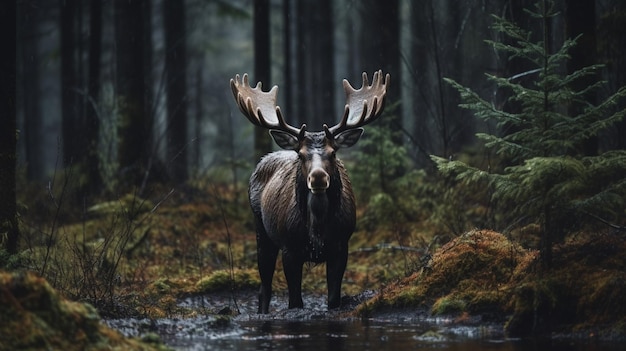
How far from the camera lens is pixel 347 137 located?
35.8 ft

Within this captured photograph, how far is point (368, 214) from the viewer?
53.4 ft

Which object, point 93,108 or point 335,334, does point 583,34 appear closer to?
point 335,334

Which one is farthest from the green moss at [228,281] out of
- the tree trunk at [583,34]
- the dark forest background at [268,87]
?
the tree trunk at [583,34]

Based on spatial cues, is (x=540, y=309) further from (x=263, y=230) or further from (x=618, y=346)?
(x=263, y=230)

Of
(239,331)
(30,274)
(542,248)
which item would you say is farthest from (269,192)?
(30,274)

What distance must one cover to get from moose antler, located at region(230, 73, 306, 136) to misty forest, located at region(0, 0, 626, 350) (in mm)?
709

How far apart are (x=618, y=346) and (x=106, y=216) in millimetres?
10956

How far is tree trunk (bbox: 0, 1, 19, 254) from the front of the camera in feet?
32.2

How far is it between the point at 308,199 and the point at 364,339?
277cm

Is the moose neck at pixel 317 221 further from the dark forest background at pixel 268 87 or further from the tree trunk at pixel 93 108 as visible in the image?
the tree trunk at pixel 93 108

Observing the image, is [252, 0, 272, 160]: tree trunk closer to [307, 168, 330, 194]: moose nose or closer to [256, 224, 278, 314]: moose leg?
[256, 224, 278, 314]: moose leg

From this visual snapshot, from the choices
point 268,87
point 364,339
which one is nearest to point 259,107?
point 364,339

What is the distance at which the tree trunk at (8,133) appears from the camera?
980cm

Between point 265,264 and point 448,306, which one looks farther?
point 265,264
